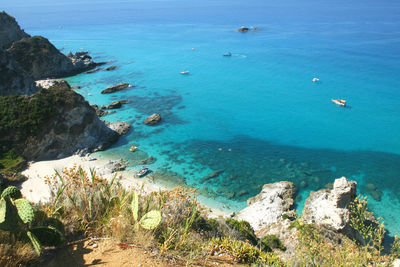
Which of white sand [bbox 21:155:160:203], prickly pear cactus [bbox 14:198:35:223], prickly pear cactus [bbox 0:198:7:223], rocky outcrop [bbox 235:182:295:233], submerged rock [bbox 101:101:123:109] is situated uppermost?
prickly pear cactus [bbox 0:198:7:223]

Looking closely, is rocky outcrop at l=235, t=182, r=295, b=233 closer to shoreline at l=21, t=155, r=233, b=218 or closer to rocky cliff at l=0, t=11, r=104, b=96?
shoreline at l=21, t=155, r=233, b=218

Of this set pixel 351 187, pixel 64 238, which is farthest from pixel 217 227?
pixel 351 187

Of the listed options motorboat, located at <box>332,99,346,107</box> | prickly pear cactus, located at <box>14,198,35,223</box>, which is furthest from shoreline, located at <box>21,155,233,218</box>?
motorboat, located at <box>332,99,346,107</box>

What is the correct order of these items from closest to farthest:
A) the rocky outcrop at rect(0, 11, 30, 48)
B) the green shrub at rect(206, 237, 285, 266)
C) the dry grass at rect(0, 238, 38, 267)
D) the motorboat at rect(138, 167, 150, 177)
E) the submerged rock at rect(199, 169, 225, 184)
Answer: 1. the dry grass at rect(0, 238, 38, 267)
2. the green shrub at rect(206, 237, 285, 266)
3. the submerged rock at rect(199, 169, 225, 184)
4. the motorboat at rect(138, 167, 150, 177)
5. the rocky outcrop at rect(0, 11, 30, 48)

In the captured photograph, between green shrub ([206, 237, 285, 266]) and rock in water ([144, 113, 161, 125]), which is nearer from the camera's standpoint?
green shrub ([206, 237, 285, 266])

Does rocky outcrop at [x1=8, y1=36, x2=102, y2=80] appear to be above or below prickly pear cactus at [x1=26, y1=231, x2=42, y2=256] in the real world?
above

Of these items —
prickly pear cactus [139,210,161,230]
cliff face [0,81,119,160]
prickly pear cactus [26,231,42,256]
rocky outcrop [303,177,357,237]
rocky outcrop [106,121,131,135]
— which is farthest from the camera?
rocky outcrop [106,121,131,135]

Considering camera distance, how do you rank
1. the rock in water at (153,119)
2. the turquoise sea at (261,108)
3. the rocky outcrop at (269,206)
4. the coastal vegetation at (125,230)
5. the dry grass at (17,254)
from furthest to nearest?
the rock in water at (153,119) < the turquoise sea at (261,108) < the rocky outcrop at (269,206) < the coastal vegetation at (125,230) < the dry grass at (17,254)

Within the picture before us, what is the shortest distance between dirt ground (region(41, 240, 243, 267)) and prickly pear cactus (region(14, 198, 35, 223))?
3.81ft

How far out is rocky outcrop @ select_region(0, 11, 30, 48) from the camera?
183ft

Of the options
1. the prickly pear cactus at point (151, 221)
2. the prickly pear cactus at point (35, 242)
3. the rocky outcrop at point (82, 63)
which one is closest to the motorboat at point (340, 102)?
the prickly pear cactus at point (151, 221)

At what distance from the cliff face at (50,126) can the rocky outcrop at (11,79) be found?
368 inches

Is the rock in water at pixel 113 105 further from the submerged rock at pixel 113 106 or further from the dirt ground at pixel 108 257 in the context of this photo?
the dirt ground at pixel 108 257

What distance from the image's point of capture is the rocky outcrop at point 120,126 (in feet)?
102
